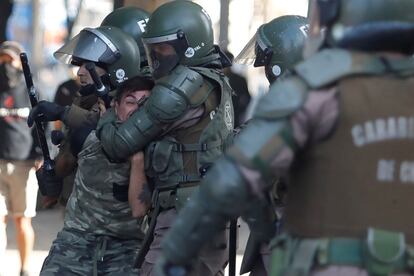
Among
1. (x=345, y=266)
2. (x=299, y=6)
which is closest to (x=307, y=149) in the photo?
(x=345, y=266)

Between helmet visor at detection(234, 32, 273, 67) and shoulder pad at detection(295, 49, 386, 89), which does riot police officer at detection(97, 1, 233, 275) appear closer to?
helmet visor at detection(234, 32, 273, 67)

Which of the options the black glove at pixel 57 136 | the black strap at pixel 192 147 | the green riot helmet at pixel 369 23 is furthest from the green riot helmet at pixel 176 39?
the green riot helmet at pixel 369 23

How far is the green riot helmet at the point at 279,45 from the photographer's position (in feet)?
17.1

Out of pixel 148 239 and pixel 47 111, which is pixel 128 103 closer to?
pixel 47 111

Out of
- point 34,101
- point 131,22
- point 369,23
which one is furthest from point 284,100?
point 131,22

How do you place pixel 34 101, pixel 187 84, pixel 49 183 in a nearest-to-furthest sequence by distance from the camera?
pixel 187 84, pixel 34 101, pixel 49 183

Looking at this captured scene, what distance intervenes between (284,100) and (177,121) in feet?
6.17

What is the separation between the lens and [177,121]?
496cm

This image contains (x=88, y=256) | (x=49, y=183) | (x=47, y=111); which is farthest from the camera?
(x=49, y=183)

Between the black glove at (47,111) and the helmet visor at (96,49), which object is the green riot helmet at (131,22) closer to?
the helmet visor at (96,49)

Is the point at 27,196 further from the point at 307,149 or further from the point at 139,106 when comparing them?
the point at 307,149

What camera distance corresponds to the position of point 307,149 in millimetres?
3221

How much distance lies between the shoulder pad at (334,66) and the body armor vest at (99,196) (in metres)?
2.11

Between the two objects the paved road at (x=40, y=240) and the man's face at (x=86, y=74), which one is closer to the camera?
the man's face at (x=86, y=74)
